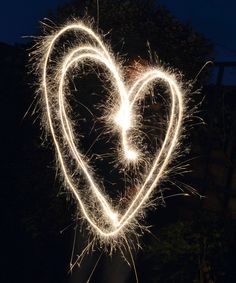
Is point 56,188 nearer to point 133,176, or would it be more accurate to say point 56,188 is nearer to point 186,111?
point 133,176

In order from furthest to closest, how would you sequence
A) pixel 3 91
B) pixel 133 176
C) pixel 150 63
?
pixel 3 91 < pixel 150 63 < pixel 133 176

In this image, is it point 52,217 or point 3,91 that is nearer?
point 52,217

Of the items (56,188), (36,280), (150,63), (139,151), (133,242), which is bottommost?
(36,280)

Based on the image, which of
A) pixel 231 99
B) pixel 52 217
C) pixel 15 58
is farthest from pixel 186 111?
pixel 15 58

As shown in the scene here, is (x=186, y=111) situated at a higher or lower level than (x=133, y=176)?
higher

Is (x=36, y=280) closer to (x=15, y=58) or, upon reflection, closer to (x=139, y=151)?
(x=139, y=151)

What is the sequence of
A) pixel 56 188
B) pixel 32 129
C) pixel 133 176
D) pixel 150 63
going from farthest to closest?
pixel 32 129 < pixel 56 188 < pixel 150 63 < pixel 133 176

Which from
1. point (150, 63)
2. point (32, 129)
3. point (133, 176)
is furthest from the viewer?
point (32, 129)

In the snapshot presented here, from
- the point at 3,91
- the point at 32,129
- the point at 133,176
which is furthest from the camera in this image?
the point at 3,91

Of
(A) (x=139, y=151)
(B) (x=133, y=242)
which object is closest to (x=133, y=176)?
(A) (x=139, y=151)
